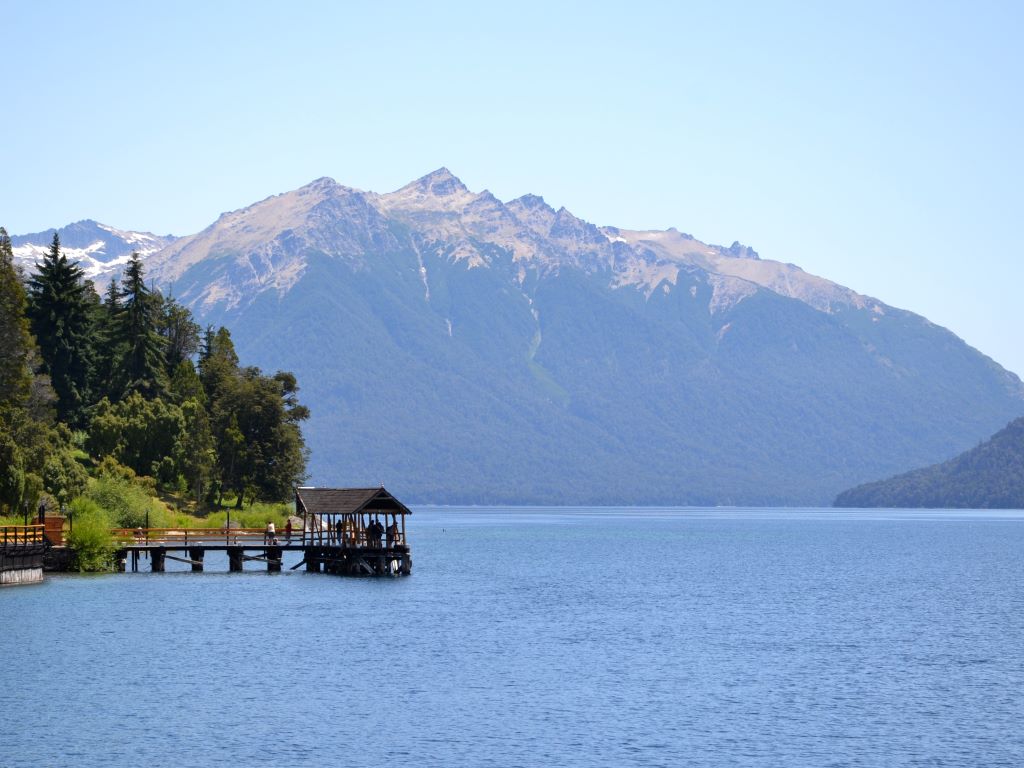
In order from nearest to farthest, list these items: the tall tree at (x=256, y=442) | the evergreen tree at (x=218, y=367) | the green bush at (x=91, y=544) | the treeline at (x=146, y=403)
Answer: the green bush at (x=91, y=544) → the treeline at (x=146, y=403) → the tall tree at (x=256, y=442) → the evergreen tree at (x=218, y=367)

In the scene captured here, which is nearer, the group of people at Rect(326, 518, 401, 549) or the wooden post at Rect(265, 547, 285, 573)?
the group of people at Rect(326, 518, 401, 549)

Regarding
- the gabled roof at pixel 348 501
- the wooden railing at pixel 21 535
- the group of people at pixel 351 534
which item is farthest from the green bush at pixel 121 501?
the wooden railing at pixel 21 535

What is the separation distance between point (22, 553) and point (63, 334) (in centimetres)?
4980

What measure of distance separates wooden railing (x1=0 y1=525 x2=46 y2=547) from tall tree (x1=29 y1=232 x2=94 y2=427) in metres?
41.0

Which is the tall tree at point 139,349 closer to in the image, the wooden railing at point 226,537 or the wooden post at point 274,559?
the wooden railing at point 226,537

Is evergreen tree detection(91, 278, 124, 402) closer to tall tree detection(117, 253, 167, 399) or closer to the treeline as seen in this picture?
the treeline

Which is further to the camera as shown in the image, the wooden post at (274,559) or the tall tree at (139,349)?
the tall tree at (139,349)

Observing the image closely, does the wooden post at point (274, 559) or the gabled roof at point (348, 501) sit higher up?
the gabled roof at point (348, 501)

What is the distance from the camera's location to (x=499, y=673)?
58.5 m

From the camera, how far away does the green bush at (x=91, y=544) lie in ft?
306

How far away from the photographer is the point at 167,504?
12606cm

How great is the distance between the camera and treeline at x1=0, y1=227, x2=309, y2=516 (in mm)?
124750

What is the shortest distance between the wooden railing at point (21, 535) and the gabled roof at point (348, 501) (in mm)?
19867

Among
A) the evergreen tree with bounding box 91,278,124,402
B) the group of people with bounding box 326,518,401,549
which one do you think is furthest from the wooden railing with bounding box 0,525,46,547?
the evergreen tree with bounding box 91,278,124,402
